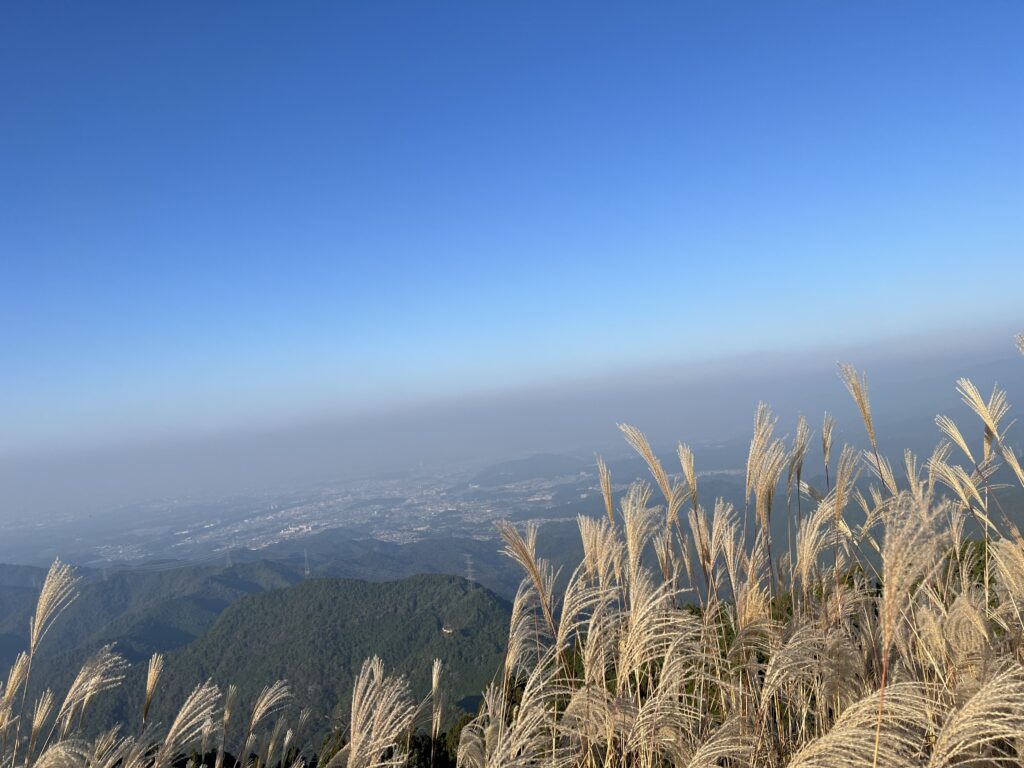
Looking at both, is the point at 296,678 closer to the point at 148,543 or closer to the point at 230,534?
the point at 230,534

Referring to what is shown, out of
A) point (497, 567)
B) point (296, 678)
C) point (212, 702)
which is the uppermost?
point (212, 702)

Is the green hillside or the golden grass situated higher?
the golden grass

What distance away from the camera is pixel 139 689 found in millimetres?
64375

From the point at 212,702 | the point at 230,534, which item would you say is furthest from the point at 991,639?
the point at 230,534

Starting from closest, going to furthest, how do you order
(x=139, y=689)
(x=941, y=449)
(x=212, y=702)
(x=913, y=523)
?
(x=913, y=523)
(x=212, y=702)
(x=941, y=449)
(x=139, y=689)

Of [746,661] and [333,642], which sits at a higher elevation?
[746,661]

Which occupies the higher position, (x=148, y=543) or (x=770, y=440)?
(x=770, y=440)

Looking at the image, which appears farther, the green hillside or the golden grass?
the green hillside

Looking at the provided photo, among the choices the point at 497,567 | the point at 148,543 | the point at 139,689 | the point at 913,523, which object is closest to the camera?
the point at 913,523

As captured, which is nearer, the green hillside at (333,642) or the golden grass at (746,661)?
the golden grass at (746,661)

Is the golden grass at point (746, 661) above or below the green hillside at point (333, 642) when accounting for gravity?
above

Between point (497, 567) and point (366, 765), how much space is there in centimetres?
13956

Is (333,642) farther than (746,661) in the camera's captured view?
Yes

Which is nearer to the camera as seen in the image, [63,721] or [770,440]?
[770,440]
